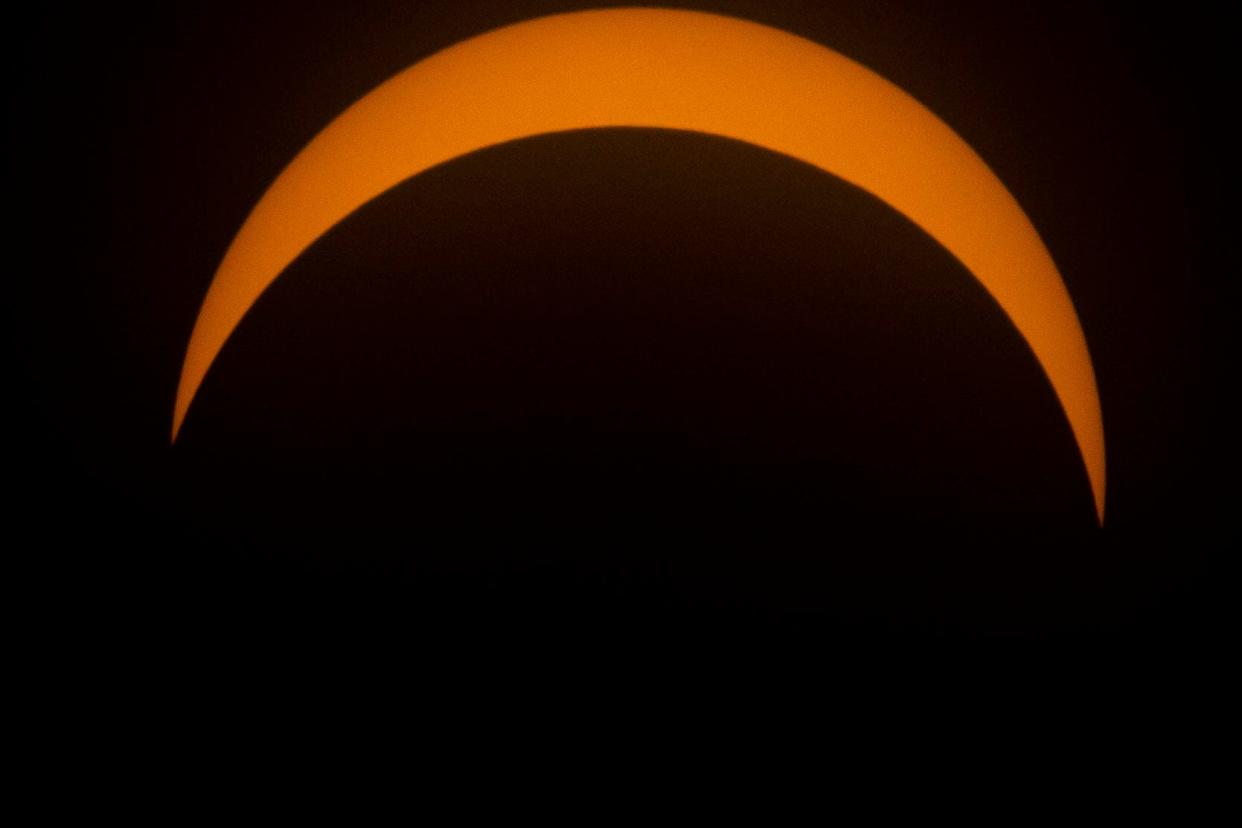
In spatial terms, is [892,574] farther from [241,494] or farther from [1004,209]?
[241,494]

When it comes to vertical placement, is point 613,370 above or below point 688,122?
below

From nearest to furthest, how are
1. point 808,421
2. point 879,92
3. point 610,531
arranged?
point 879,92
point 808,421
point 610,531

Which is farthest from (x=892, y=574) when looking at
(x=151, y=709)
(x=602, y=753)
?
(x=151, y=709)

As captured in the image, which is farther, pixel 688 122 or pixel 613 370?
pixel 613 370

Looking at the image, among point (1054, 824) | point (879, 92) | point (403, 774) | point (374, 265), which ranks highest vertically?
point (879, 92)

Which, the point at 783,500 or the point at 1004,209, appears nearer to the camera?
the point at 1004,209

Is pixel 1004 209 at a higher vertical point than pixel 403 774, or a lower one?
higher

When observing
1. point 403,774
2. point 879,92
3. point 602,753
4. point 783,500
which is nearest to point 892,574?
point 783,500

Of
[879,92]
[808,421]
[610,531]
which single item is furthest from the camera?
[610,531]
